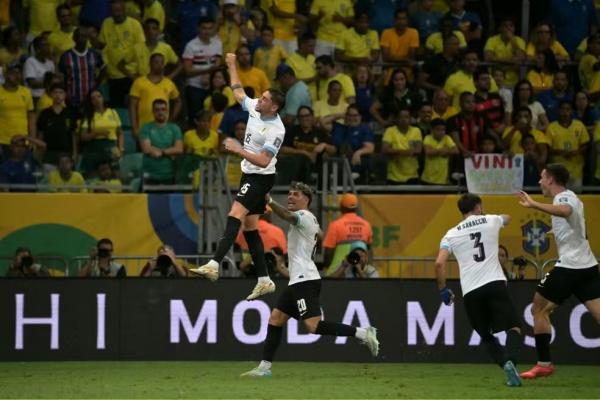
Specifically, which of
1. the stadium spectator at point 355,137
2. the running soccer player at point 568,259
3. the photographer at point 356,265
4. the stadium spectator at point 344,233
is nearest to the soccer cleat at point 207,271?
the running soccer player at point 568,259

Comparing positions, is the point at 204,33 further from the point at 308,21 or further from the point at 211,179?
the point at 211,179

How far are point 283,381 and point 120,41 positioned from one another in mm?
9157

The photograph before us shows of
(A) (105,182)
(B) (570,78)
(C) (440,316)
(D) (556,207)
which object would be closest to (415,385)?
(D) (556,207)

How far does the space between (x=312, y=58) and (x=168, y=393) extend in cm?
1026

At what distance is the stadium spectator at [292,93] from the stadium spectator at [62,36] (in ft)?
11.6

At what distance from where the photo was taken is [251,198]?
50.5 feet

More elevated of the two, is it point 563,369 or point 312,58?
point 312,58

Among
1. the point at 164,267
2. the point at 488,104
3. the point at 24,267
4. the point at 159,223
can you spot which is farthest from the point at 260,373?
the point at 488,104

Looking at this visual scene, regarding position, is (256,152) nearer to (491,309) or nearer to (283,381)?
(283,381)

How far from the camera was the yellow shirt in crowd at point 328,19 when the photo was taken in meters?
24.2

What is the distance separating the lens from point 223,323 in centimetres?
1872

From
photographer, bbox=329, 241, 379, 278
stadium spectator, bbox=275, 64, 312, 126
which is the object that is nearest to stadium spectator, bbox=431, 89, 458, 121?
stadium spectator, bbox=275, 64, 312, 126

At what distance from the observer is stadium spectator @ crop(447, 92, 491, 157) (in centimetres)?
2211

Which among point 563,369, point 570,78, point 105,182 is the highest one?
point 570,78
